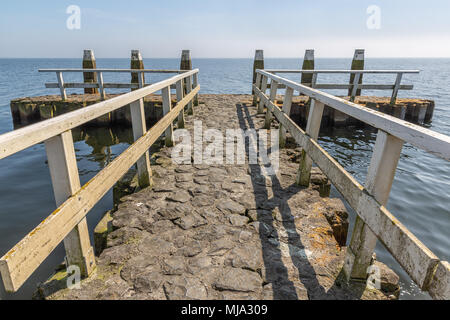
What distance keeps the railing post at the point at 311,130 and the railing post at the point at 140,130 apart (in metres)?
2.10

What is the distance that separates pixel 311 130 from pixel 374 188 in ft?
5.34

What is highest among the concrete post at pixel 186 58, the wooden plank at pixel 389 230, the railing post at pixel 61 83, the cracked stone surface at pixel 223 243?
the concrete post at pixel 186 58

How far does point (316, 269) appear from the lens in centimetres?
236

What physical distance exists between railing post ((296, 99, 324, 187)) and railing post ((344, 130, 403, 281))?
1.36 m

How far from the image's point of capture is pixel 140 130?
346cm

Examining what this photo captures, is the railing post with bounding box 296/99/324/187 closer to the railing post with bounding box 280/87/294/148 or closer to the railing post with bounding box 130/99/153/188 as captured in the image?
the railing post with bounding box 280/87/294/148

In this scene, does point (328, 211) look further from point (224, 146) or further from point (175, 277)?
point (224, 146)

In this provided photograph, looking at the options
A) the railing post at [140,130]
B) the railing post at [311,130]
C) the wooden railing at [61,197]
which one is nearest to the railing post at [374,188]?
the railing post at [311,130]

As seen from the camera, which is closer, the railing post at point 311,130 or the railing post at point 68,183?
the railing post at point 68,183

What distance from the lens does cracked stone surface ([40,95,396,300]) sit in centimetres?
214

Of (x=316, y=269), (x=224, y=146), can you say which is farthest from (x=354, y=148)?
(x=316, y=269)

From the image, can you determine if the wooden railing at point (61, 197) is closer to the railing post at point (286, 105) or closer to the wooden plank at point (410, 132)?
the wooden plank at point (410, 132)

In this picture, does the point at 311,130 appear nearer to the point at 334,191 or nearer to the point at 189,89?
the point at 334,191

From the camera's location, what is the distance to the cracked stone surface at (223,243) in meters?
2.14
